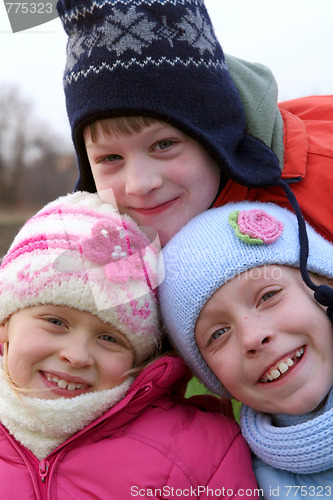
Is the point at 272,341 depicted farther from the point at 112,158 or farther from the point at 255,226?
the point at 112,158

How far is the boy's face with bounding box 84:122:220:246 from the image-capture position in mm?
1771

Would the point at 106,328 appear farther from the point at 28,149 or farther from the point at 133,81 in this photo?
the point at 28,149

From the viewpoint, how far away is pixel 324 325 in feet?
5.08

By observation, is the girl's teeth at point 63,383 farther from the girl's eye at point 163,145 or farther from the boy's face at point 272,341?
the girl's eye at point 163,145

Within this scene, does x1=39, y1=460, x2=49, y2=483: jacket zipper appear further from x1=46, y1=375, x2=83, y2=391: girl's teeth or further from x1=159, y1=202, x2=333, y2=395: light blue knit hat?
x1=159, y1=202, x2=333, y2=395: light blue knit hat

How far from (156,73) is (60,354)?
0.90 meters

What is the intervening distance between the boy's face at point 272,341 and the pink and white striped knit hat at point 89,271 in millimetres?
226

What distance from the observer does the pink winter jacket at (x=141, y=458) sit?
1.52 meters

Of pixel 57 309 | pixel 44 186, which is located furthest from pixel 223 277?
pixel 44 186

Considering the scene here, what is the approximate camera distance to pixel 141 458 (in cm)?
156

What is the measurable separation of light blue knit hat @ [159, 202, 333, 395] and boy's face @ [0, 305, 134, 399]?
0.21 meters

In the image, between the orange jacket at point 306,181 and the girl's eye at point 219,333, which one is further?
the orange jacket at point 306,181

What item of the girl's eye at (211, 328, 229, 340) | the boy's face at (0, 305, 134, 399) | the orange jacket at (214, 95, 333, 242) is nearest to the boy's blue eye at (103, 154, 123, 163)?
the orange jacket at (214, 95, 333, 242)

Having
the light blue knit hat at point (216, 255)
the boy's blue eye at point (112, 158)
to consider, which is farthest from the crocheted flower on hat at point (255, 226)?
the boy's blue eye at point (112, 158)
